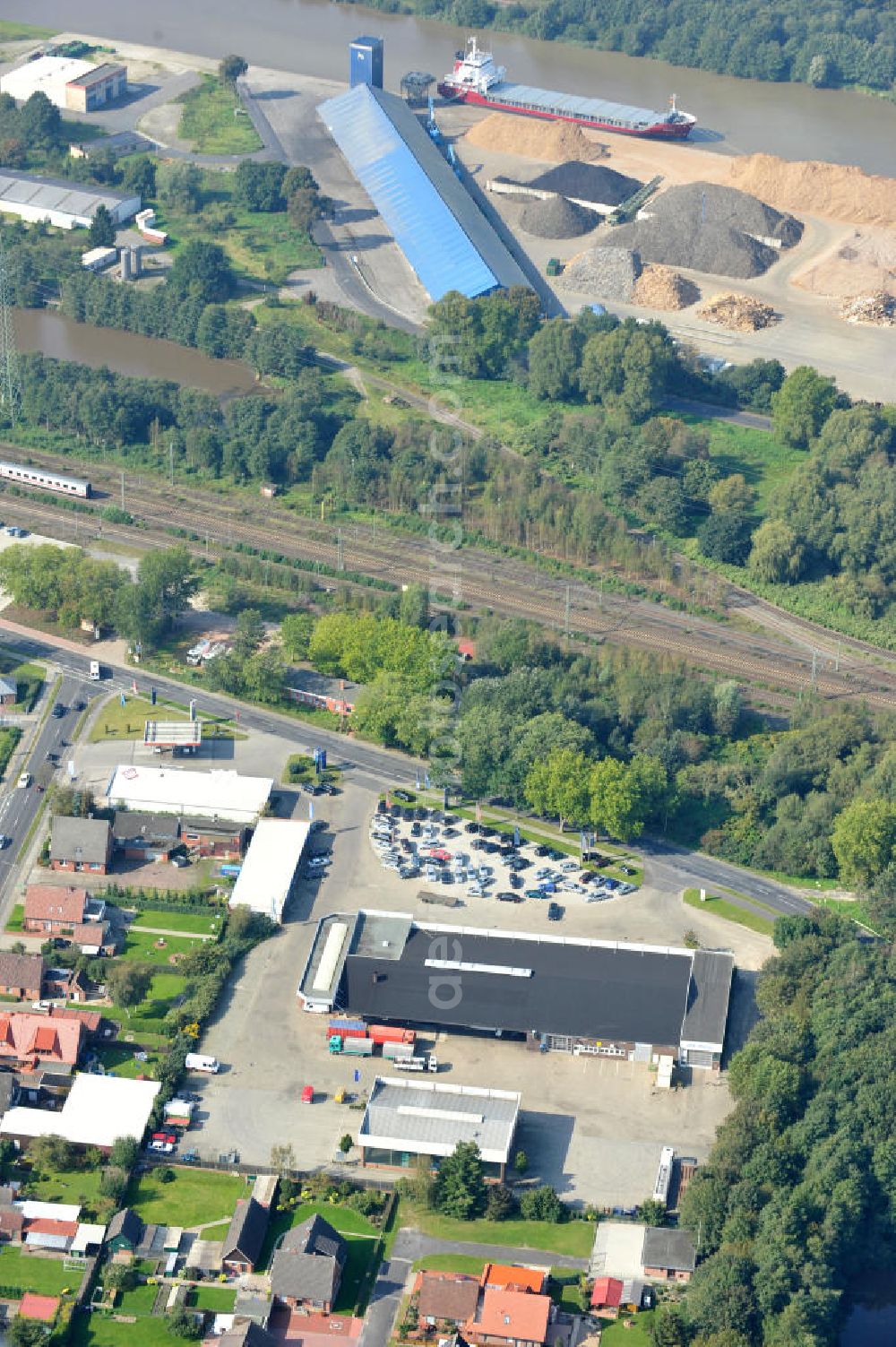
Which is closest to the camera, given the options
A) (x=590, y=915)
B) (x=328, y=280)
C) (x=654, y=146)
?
(x=590, y=915)

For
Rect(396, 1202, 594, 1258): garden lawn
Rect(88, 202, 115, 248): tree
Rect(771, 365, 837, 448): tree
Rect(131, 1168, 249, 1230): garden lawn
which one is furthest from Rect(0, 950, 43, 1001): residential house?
Rect(88, 202, 115, 248): tree

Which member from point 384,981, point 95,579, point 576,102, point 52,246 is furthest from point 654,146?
point 384,981

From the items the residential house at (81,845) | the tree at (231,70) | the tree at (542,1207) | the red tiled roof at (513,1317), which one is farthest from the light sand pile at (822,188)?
the red tiled roof at (513,1317)

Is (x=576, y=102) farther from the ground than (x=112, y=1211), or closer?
farther from the ground

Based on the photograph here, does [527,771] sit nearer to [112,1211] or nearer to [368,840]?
[368,840]

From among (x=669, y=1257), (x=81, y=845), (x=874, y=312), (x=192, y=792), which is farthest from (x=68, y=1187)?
(x=874, y=312)

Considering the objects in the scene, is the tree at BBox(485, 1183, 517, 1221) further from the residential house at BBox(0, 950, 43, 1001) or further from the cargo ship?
the cargo ship

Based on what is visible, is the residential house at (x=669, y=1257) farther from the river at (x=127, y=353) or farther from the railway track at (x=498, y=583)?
the river at (x=127, y=353)
